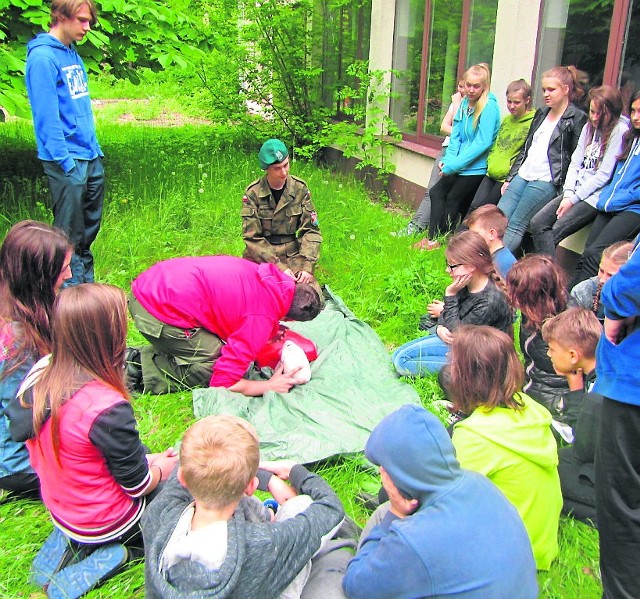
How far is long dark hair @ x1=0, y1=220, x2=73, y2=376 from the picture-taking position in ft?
8.69

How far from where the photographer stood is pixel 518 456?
2.19 m

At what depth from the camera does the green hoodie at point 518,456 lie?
219cm

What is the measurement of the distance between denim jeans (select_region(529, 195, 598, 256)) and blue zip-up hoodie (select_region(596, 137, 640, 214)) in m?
0.26

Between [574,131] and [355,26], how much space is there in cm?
572

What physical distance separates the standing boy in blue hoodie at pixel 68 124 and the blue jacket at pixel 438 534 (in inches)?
142

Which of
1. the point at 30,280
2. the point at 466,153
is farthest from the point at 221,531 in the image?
the point at 466,153

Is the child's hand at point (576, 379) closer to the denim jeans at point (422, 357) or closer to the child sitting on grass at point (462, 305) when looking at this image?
the child sitting on grass at point (462, 305)

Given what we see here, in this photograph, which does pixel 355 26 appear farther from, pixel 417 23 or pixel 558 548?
pixel 558 548

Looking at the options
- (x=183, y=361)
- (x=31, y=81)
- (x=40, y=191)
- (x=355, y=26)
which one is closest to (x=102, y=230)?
(x=40, y=191)

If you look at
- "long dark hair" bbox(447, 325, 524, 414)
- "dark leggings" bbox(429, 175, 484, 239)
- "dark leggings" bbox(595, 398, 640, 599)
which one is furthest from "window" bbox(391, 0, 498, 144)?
"dark leggings" bbox(595, 398, 640, 599)

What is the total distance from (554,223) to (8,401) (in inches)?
160

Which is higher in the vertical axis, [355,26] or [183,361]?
→ [355,26]

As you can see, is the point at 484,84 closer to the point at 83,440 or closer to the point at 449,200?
the point at 449,200

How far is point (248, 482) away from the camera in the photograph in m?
1.73
